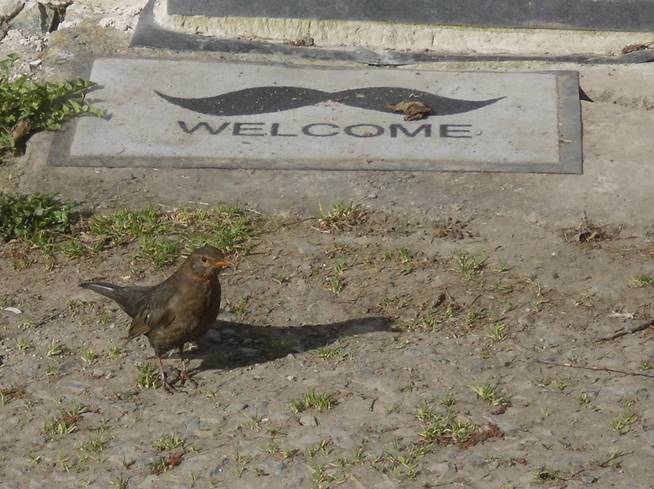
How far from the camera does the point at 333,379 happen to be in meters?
5.71

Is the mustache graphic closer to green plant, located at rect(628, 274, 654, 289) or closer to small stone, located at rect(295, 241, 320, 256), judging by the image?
small stone, located at rect(295, 241, 320, 256)

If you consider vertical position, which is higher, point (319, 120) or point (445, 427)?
point (319, 120)

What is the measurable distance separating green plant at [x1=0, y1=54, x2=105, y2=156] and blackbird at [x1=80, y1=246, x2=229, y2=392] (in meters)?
2.36

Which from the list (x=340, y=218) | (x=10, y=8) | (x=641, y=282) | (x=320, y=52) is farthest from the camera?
(x=10, y=8)

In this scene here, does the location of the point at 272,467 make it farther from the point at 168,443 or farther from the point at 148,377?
the point at 148,377

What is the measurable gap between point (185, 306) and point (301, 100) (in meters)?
2.66

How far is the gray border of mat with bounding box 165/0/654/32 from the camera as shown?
888 cm

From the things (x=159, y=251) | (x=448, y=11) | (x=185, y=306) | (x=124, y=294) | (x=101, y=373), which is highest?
(x=448, y=11)

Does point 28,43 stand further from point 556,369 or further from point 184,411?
point 556,369

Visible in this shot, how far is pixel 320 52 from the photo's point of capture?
28.7 ft

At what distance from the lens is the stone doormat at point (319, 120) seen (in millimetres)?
7492

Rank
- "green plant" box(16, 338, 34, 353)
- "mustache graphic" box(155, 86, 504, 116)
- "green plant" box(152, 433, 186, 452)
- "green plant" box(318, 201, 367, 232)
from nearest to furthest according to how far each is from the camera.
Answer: "green plant" box(152, 433, 186, 452) → "green plant" box(16, 338, 34, 353) → "green plant" box(318, 201, 367, 232) → "mustache graphic" box(155, 86, 504, 116)

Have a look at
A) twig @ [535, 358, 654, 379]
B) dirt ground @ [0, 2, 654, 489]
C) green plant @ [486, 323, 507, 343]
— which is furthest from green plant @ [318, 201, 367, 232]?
twig @ [535, 358, 654, 379]

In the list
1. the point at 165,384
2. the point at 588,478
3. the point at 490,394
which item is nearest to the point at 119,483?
the point at 165,384
